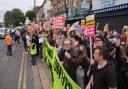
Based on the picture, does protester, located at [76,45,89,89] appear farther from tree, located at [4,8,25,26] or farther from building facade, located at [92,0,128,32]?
tree, located at [4,8,25,26]

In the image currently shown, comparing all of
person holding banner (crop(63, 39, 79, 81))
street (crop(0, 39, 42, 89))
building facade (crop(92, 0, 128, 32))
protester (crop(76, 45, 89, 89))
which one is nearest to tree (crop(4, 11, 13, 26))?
building facade (crop(92, 0, 128, 32))

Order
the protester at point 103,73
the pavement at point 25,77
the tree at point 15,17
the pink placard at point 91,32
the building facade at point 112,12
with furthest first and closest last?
the tree at point 15,17, the building facade at point 112,12, the pavement at point 25,77, the pink placard at point 91,32, the protester at point 103,73

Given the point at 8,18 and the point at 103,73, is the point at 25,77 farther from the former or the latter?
the point at 8,18

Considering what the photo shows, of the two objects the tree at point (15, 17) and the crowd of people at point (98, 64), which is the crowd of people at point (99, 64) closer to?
the crowd of people at point (98, 64)

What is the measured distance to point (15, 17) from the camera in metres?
153

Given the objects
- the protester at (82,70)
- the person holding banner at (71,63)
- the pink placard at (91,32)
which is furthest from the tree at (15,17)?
the protester at (82,70)

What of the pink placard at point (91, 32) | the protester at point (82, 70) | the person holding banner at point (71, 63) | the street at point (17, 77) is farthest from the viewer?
the street at point (17, 77)

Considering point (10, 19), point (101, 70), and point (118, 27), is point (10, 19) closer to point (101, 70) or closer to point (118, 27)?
point (118, 27)

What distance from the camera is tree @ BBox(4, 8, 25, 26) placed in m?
152

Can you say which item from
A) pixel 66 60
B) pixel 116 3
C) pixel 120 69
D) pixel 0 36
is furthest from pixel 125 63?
pixel 0 36

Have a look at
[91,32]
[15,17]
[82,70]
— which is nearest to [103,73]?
[82,70]

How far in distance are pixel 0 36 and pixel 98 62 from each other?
48.9 meters

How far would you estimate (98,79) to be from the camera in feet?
22.4

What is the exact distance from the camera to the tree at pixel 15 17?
15150 centimetres
